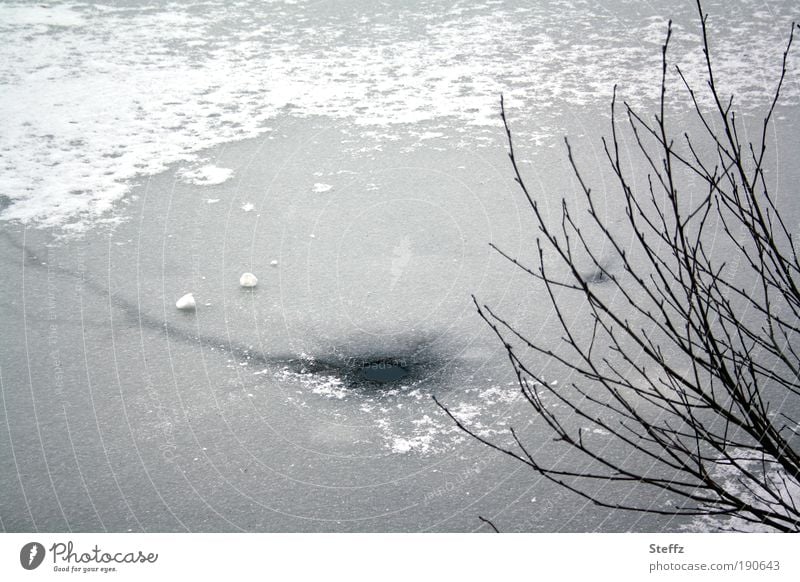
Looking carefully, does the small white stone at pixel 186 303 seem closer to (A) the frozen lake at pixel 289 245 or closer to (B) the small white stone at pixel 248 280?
(A) the frozen lake at pixel 289 245

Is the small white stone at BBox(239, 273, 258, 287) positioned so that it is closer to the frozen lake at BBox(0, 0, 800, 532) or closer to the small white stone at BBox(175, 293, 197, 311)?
the frozen lake at BBox(0, 0, 800, 532)

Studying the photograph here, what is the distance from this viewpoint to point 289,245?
4.33 meters

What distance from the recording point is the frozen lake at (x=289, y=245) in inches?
112

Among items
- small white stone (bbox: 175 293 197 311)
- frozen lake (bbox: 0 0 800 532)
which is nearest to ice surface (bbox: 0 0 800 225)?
frozen lake (bbox: 0 0 800 532)

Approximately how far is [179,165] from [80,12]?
11.4ft

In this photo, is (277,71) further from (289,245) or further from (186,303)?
(186,303)

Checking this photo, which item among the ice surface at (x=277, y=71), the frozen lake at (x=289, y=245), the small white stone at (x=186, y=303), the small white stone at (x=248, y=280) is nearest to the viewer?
the frozen lake at (x=289, y=245)

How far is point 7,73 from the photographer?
20.4 ft

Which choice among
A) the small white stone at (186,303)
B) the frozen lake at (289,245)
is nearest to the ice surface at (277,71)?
the frozen lake at (289,245)

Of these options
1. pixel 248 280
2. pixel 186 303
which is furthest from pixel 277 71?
pixel 186 303

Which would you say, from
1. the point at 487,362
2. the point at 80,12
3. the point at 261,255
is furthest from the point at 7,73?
the point at 487,362

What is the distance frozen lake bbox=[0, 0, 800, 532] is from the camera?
2.86 metres

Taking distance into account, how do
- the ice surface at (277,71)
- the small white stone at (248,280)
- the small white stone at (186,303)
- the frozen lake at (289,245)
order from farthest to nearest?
the ice surface at (277,71)
the small white stone at (248,280)
the small white stone at (186,303)
the frozen lake at (289,245)

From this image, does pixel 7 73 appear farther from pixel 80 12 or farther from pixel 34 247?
pixel 34 247
